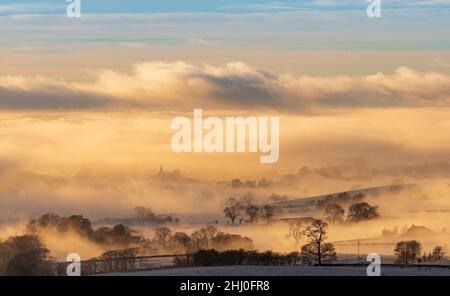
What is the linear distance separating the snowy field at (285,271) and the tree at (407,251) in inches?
401

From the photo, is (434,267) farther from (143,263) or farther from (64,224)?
(64,224)

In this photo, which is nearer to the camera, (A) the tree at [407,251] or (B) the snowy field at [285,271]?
(B) the snowy field at [285,271]

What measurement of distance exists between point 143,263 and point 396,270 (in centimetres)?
1999

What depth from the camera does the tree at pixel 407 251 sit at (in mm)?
74144

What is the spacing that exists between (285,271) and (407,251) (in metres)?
25.7

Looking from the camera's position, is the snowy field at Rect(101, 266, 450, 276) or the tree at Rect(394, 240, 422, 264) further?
the tree at Rect(394, 240, 422, 264)

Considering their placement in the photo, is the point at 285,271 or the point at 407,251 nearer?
the point at 285,271

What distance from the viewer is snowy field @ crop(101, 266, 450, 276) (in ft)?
169

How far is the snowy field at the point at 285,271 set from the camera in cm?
5141

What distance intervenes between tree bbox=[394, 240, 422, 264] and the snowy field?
401 inches

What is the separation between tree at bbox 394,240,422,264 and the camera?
74144 millimetres

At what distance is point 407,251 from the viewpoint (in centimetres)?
7856

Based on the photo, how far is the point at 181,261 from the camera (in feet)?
223
